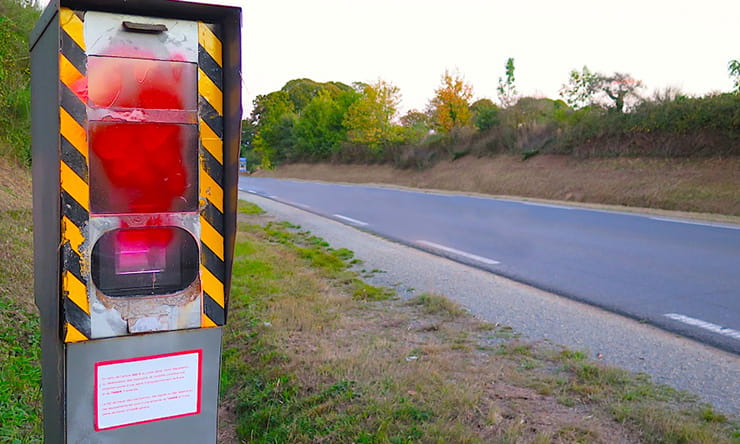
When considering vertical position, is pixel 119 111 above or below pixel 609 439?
above

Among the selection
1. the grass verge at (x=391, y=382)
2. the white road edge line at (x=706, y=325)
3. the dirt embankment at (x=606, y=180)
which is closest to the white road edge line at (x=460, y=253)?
the grass verge at (x=391, y=382)

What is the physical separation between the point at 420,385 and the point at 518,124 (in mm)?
27626

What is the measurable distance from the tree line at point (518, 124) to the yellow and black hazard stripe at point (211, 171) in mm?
3086

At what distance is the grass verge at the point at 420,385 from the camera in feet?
10.5

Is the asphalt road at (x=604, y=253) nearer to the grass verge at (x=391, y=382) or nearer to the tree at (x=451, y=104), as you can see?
the grass verge at (x=391, y=382)

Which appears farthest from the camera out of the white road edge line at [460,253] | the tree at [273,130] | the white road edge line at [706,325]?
the tree at [273,130]

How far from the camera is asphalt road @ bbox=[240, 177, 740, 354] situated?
6055 millimetres

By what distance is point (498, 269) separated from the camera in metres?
8.09

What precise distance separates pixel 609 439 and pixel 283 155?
6291 centimetres

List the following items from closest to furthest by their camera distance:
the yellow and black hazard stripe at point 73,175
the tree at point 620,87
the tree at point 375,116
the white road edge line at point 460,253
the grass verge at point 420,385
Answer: the yellow and black hazard stripe at point 73,175 → the grass verge at point 420,385 → the white road edge line at point 460,253 → the tree at point 620,87 → the tree at point 375,116

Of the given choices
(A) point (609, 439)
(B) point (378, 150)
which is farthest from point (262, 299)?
(B) point (378, 150)

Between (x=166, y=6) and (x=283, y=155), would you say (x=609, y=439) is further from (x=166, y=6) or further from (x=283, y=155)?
(x=283, y=155)

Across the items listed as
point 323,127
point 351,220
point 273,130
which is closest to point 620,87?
point 351,220

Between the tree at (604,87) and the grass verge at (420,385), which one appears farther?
the tree at (604,87)
